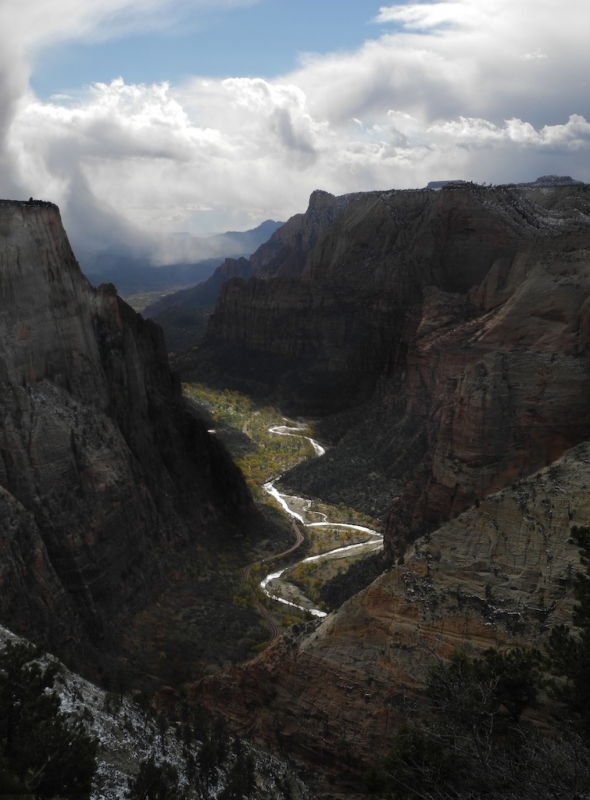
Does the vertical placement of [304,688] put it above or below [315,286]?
below

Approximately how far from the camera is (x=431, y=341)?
217 feet

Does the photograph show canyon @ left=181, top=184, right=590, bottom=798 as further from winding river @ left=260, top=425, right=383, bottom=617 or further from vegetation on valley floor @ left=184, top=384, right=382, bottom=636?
vegetation on valley floor @ left=184, top=384, right=382, bottom=636

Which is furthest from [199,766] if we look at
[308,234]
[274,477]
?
[308,234]

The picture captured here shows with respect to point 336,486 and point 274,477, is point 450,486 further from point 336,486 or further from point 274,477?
point 274,477

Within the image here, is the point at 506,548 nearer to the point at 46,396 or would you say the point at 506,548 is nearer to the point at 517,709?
the point at 517,709

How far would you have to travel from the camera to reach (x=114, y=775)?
2080cm

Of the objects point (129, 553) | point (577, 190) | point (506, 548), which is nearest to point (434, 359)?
point (129, 553)

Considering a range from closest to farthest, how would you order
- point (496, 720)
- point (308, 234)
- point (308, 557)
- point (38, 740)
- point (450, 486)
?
point (38, 740), point (496, 720), point (450, 486), point (308, 557), point (308, 234)

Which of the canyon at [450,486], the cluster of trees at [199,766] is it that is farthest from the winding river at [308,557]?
the cluster of trees at [199,766]

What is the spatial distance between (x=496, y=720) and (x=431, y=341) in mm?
49740

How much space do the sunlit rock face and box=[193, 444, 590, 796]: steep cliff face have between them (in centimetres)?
1268

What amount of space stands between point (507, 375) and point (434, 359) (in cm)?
2691

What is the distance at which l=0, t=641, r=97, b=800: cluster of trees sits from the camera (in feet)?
57.8

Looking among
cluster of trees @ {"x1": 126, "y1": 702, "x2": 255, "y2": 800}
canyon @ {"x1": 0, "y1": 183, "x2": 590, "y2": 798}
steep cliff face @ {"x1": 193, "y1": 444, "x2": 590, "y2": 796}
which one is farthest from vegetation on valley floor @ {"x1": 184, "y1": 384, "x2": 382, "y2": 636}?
steep cliff face @ {"x1": 193, "y1": 444, "x2": 590, "y2": 796}
